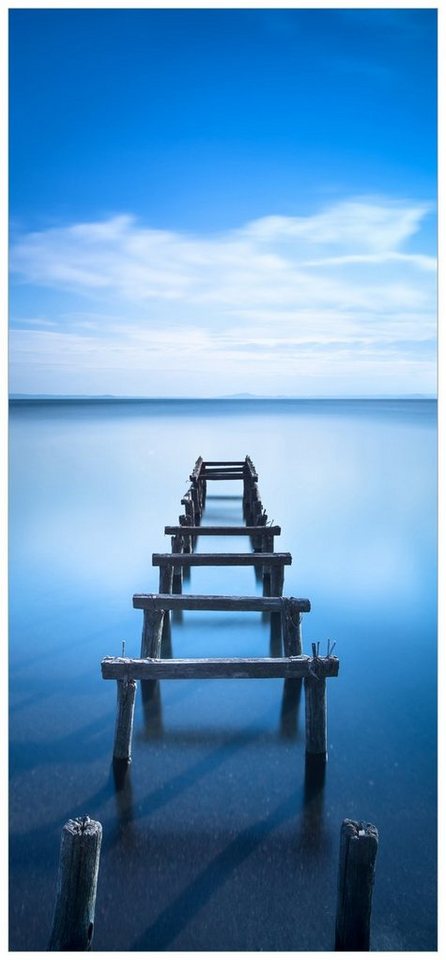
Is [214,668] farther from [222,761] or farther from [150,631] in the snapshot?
[150,631]

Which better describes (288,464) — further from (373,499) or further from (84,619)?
(84,619)

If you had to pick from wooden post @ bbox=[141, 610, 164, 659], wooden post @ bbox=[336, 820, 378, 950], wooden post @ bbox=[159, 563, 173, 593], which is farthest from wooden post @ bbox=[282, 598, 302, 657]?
wooden post @ bbox=[336, 820, 378, 950]

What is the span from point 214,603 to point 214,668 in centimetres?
173

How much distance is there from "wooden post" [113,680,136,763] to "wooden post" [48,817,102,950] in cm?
242

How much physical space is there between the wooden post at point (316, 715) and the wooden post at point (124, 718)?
1.77 metres

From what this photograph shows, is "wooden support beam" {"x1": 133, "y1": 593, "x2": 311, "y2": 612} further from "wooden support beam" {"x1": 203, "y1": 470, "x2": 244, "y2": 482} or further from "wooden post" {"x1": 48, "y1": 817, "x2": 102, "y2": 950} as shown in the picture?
"wooden support beam" {"x1": 203, "y1": 470, "x2": 244, "y2": 482}

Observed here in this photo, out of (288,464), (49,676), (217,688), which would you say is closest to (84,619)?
(49,676)

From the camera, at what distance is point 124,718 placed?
686 cm

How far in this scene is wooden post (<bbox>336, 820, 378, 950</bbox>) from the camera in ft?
13.2

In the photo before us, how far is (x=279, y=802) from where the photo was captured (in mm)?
6645

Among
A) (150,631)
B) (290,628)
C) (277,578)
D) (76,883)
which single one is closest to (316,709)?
(290,628)

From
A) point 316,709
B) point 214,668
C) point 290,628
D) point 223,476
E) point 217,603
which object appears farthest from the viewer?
point 223,476

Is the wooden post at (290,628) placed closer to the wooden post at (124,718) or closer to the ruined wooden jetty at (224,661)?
the ruined wooden jetty at (224,661)

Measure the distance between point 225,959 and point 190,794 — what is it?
241 cm
